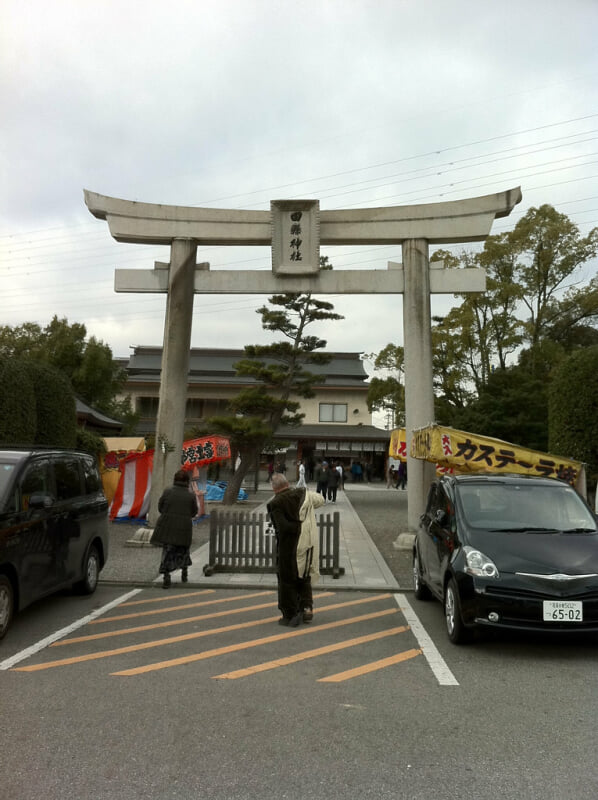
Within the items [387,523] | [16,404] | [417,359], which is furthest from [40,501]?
[387,523]

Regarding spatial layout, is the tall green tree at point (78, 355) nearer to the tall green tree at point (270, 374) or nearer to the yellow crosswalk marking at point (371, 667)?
the tall green tree at point (270, 374)

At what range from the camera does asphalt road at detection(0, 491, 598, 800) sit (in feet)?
11.3

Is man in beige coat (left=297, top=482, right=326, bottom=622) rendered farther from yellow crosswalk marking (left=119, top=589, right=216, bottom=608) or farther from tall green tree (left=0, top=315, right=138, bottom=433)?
tall green tree (left=0, top=315, right=138, bottom=433)

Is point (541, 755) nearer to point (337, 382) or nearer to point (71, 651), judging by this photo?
point (71, 651)

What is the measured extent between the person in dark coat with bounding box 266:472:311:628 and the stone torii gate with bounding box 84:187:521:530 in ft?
22.8

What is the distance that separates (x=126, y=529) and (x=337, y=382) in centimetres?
3124

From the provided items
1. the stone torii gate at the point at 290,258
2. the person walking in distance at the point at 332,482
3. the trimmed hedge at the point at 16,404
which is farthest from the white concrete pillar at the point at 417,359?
the person walking in distance at the point at 332,482

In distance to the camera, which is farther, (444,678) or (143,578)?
(143,578)

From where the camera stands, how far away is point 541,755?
3795 millimetres

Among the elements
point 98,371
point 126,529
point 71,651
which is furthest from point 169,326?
point 98,371

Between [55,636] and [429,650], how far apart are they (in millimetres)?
3722

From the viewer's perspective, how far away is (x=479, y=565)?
607 centimetres

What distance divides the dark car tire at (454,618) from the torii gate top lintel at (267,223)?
30.6ft

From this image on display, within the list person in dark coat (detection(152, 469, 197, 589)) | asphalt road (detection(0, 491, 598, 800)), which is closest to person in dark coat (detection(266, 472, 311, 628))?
asphalt road (detection(0, 491, 598, 800))
